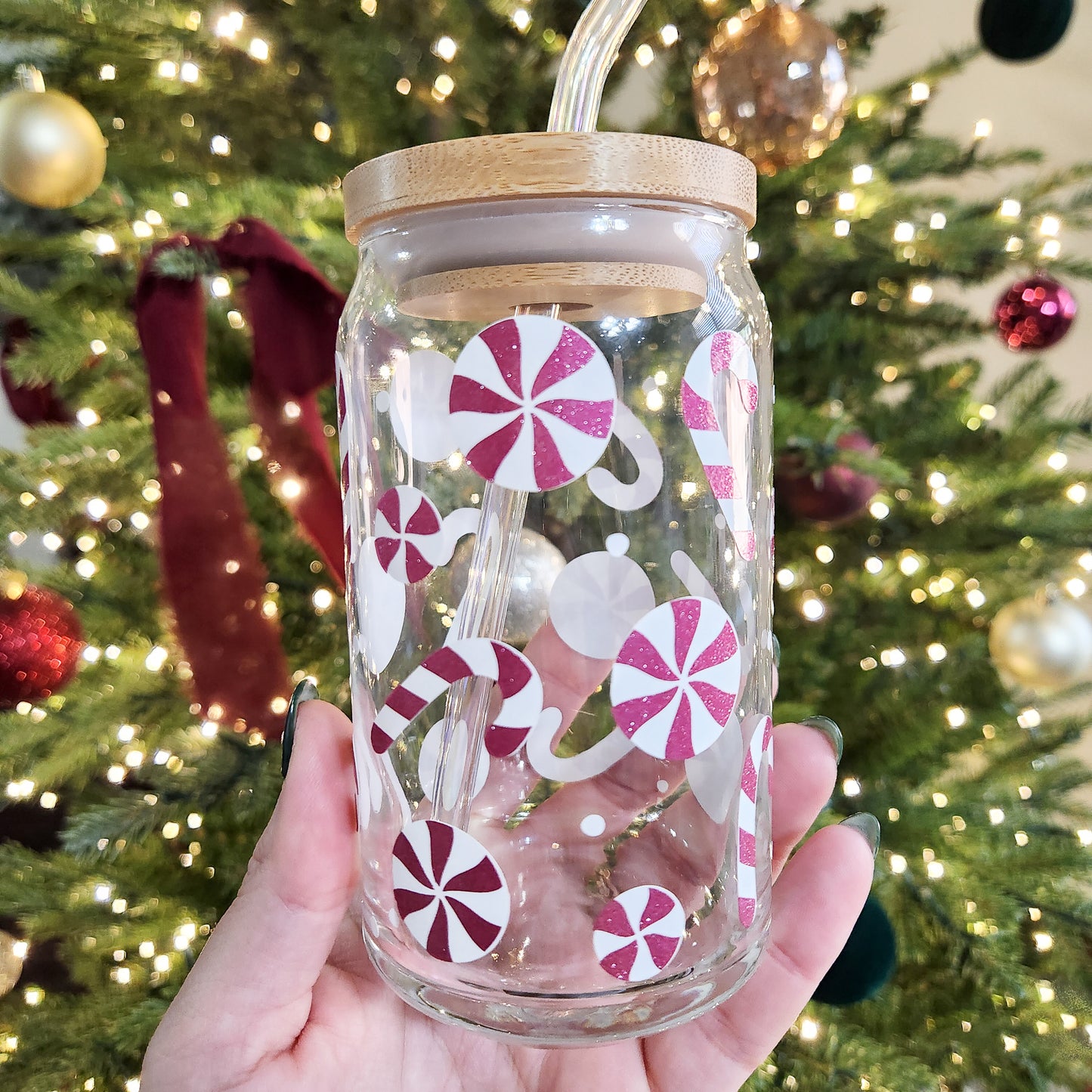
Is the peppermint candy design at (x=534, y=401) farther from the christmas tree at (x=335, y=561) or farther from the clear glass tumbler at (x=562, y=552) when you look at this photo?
the christmas tree at (x=335, y=561)

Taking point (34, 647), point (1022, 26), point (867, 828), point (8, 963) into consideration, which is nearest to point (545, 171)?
point (867, 828)

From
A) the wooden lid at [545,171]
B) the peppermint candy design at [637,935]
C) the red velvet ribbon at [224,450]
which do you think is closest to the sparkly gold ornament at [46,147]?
the red velvet ribbon at [224,450]

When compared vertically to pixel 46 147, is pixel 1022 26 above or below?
above

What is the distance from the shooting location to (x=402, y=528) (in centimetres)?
38

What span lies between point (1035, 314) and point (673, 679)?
688mm

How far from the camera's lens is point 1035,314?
2.70 ft

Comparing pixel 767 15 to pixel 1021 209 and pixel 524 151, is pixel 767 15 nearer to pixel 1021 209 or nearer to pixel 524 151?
pixel 1021 209

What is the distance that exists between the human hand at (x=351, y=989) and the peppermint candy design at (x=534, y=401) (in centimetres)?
20

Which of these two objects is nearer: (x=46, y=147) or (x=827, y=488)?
(x=46, y=147)

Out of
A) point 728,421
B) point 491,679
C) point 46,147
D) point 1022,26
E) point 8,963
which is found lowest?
point 8,963

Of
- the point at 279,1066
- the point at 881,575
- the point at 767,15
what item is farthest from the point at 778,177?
the point at 279,1066

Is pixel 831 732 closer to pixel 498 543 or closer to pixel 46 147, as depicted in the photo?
pixel 498 543

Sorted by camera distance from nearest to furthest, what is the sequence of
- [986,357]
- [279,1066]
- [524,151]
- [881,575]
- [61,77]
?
[524,151], [279,1066], [61,77], [881,575], [986,357]

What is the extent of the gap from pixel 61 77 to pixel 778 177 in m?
0.62
